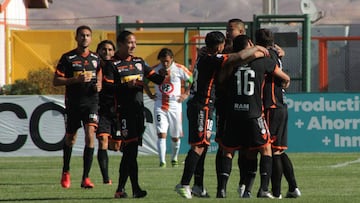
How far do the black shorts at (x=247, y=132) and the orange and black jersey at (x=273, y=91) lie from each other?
0.38 meters

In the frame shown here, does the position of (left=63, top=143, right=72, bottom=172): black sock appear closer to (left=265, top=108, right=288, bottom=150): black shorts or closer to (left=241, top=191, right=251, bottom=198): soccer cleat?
(left=241, top=191, right=251, bottom=198): soccer cleat

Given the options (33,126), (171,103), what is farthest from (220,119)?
(33,126)

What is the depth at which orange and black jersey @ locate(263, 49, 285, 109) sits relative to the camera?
14852mm

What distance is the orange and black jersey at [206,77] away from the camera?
48.2 ft

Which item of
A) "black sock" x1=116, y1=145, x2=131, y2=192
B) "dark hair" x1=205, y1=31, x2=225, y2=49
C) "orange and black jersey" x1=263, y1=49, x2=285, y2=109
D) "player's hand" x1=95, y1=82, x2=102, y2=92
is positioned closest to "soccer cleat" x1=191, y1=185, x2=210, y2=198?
"black sock" x1=116, y1=145, x2=131, y2=192

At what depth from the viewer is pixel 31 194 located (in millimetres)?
16141

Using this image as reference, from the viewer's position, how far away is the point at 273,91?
15.0 meters

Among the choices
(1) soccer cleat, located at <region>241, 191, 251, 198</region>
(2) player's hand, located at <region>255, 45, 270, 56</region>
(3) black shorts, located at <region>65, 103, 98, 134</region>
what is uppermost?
(2) player's hand, located at <region>255, 45, 270, 56</region>

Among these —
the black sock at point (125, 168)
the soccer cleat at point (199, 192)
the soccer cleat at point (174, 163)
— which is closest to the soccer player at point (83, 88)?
the soccer cleat at point (199, 192)

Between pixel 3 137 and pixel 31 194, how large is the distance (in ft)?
32.5

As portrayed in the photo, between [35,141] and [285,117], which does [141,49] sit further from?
[285,117]

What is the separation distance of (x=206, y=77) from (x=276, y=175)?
1.47m

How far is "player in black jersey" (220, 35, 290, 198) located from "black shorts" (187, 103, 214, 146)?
18.3 inches

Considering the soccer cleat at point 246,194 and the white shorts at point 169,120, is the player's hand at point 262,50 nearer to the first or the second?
the soccer cleat at point 246,194
